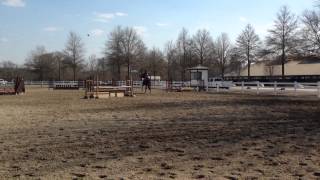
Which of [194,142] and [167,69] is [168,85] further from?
[167,69]

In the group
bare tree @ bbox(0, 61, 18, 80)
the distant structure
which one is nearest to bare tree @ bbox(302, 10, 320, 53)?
the distant structure

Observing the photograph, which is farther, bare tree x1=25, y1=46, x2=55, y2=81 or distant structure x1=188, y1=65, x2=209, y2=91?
bare tree x1=25, y1=46, x2=55, y2=81

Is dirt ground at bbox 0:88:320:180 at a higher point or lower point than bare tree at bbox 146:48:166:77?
lower

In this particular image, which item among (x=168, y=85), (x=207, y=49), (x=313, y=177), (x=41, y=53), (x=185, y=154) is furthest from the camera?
(x=41, y=53)

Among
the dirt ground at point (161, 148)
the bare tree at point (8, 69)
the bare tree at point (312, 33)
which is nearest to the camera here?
the dirt ground at point (161, 148)

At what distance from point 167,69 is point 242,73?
17176mm

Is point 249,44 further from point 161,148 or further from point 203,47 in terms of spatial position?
point 161,148

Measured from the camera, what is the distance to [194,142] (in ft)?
37.9

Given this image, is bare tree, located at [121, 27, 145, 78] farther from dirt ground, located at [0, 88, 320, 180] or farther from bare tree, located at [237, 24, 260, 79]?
dirt ground, located at [0, 88, 320, 180]

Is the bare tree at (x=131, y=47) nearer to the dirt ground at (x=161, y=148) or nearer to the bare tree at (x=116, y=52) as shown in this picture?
the bare tree at (x=116, y=52)

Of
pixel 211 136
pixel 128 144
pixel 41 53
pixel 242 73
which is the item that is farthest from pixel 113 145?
pixel 41 53

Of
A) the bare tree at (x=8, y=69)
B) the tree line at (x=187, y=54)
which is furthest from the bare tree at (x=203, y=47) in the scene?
the bare tree at (x=8, y=69)

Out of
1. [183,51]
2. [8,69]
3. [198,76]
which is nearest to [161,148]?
[198,76]

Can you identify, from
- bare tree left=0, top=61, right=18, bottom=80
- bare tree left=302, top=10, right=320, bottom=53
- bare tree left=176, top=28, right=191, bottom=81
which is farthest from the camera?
bare tree left=0, top=61, right=18, bottom=80
